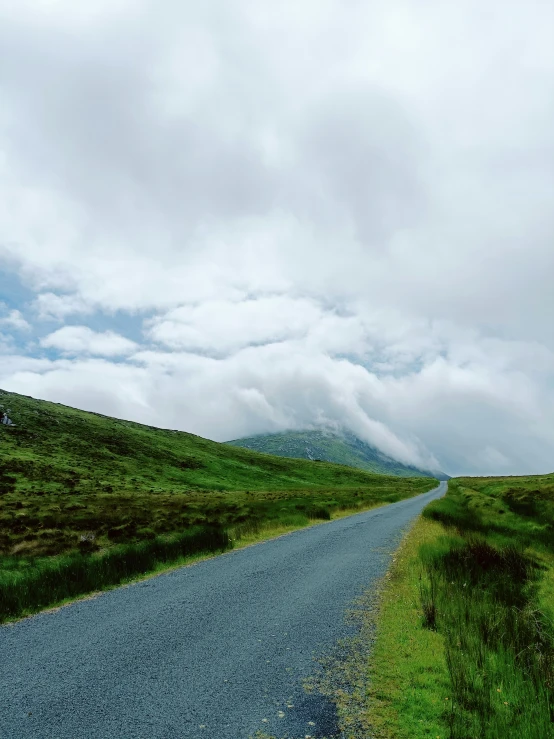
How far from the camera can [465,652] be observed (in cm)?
826

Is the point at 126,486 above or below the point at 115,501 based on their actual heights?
below

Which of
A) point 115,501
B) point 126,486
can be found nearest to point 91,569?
point 115,501

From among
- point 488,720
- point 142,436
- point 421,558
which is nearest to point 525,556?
point 421,558

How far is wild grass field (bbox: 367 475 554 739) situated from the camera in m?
6.05

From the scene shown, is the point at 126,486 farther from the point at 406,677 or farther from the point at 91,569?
the point at 406,677

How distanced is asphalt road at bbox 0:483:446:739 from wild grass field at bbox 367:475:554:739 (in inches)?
47.1

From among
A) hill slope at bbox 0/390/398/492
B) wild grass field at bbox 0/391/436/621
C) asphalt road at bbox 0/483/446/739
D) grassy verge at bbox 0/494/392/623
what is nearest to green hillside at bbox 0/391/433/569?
wild grass field at bbox 0/391/436/621

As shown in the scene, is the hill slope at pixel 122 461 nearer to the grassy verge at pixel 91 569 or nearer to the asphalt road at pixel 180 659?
the grassy verge at pixel 91 569

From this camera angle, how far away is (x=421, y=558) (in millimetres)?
16594

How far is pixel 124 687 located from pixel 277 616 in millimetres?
4729

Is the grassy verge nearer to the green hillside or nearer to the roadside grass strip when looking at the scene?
the green hillside

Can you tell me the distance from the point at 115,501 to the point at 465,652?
57.0 metres

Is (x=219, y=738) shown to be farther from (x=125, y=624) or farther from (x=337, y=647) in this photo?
(x=125, y=624)

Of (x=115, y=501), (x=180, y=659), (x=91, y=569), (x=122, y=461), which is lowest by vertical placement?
(x=115, y=501)
